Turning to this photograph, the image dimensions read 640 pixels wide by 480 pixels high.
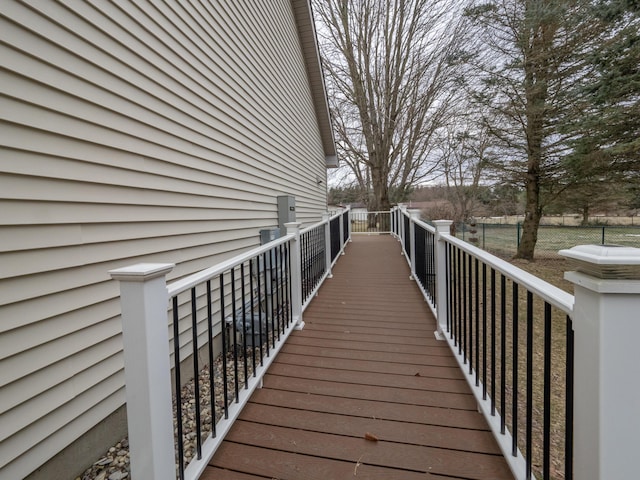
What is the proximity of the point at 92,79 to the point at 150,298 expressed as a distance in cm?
161

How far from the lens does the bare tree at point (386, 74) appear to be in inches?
512

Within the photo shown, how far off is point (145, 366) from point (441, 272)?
254cm

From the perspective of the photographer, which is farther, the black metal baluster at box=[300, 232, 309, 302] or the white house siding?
the black metal baluster at box=[300, 232, 309, 302]

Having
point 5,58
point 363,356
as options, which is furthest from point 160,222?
point 363,356

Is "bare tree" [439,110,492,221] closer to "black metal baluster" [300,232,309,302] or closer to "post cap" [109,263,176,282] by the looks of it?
"black metal baluster" [300,232,309,302]

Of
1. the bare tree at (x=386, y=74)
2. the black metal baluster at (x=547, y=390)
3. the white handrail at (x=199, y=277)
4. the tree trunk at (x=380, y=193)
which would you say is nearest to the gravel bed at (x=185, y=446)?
the white handrail at (x=199, y=277)

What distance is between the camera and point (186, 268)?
300cm

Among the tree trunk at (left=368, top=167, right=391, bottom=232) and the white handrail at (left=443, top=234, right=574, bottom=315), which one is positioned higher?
the tree trunk at (left=368, top=167, right=391, bottom=232)

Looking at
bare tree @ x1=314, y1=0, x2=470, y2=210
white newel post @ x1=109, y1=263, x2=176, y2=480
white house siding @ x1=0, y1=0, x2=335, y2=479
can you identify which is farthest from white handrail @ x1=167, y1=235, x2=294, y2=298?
bare tree @ x1=314, y1=0, x2=470, y2=210

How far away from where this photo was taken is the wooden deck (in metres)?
1.67

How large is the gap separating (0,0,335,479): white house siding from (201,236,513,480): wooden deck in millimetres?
952

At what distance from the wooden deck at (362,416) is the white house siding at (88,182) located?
952 mm

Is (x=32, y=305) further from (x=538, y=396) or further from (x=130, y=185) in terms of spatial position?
(x=538, y=396)

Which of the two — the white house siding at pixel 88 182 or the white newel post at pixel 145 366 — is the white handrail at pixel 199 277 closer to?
the white newel post at pixel 145 366
